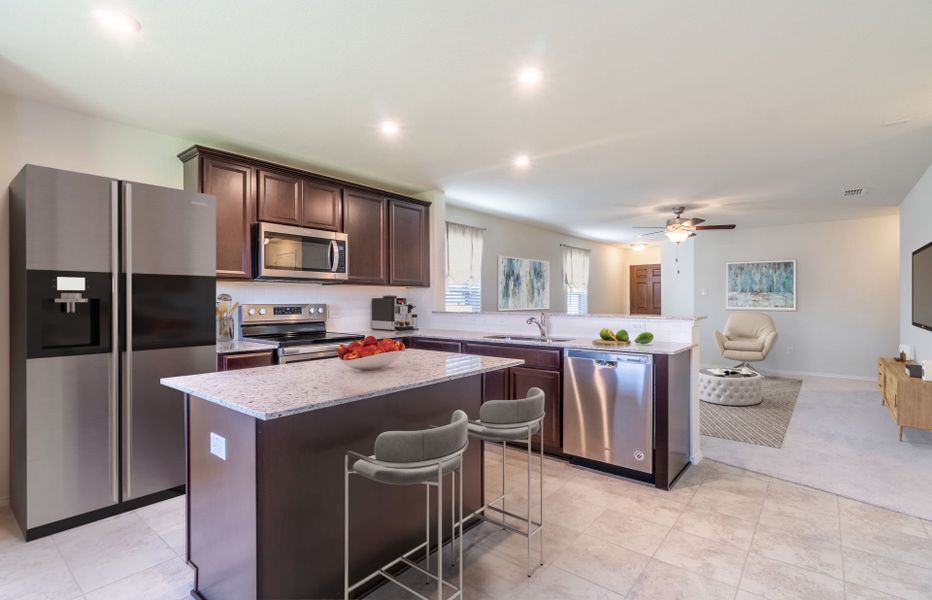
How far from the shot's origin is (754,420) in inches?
180

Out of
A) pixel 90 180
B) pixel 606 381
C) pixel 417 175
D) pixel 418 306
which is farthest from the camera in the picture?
pixel 418 306

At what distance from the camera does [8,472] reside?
2787 millimetres

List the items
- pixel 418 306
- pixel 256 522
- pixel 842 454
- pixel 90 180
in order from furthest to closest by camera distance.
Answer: pixel 418 306 → pixel 842 454 → pixel 90 180 → pixel 256 522

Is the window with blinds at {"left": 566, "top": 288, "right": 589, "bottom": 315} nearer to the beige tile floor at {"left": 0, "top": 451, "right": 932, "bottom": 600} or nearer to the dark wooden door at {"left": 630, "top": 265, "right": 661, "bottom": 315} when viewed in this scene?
the dark wooden door at {"left": 630, "top": 265, "right": 661, "bottom": 315}

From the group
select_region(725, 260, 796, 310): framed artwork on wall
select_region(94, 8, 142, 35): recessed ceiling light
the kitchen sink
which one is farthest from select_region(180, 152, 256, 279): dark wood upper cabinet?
select_region(725, 260, 796, 310): framed artwork on wall

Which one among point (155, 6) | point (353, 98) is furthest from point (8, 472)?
point (353, 98)

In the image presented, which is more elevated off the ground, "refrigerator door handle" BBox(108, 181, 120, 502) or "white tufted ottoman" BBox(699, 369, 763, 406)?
"refrigerator door handle" BBox(108, 181, 120, 502)

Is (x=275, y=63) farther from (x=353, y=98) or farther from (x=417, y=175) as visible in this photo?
(x=417, y=175)

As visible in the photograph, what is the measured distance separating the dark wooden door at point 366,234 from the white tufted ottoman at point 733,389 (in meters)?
3.86

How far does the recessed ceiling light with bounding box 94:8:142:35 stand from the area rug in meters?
4.95

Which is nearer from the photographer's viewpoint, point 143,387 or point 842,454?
point 143,387

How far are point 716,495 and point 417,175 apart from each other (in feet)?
12.2

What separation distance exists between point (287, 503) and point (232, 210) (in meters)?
2.61

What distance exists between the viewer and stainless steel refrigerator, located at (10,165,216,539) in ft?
7.91
